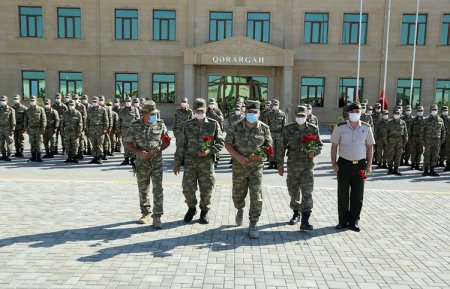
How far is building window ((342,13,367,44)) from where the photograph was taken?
25.2 metres

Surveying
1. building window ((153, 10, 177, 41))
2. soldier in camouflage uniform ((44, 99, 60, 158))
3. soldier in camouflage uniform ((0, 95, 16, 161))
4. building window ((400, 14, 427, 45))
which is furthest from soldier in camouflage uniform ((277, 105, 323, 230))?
building window ((400, 14, 427, 45))

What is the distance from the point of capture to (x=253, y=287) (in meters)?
4.18

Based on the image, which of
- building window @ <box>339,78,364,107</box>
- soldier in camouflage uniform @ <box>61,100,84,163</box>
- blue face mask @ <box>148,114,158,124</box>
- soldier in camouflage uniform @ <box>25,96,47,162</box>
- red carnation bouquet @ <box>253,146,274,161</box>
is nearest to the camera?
red carnation bouquet @ <box>253,146,274,161</box>

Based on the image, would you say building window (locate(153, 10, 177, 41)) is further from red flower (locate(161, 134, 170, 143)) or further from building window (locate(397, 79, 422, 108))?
red flower (locate(161, 134, 170, 143))

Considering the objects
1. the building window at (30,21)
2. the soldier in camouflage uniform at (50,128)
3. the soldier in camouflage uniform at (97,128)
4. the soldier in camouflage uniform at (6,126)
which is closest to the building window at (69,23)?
the building window at (30,21)

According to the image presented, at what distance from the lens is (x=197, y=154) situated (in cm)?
611

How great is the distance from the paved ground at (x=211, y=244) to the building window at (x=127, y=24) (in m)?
18.7

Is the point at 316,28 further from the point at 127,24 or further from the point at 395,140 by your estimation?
the point at 395,140

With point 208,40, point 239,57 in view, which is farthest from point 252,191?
point 208,40

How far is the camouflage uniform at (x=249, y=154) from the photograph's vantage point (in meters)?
5.70

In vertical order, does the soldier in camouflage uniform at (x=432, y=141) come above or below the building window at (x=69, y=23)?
below

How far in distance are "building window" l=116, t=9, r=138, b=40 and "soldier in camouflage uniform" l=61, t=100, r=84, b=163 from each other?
14.7 metres

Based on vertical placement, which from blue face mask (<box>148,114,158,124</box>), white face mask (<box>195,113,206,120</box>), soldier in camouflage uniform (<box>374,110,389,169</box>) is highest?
white face mask (<box>195,113,206,120</box>)

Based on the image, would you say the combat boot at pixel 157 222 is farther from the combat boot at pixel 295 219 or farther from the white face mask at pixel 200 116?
the combat boot at pixel 295 219
